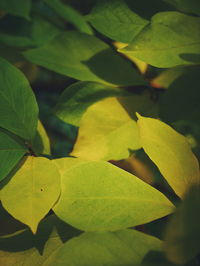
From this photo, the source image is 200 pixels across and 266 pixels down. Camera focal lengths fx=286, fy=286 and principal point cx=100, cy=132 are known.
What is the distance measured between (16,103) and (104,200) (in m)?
0.19

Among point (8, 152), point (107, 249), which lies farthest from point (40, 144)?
point (107, 249)

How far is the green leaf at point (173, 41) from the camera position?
38 cm

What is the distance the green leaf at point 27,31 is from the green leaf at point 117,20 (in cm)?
21

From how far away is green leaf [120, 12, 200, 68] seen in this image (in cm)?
38

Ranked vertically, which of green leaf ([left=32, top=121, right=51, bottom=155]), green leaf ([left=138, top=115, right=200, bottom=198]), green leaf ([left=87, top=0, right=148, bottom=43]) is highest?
green leaf ([left=87, top=0, right=148, bottom=43])

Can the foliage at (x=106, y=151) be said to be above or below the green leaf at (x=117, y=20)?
below

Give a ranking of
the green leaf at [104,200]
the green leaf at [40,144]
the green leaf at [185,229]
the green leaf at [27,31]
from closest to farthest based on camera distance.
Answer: the green leaf at [185,229] → the green leaf at [104,200] → the green leaf at [40,144] → the green leaf at [27,31]

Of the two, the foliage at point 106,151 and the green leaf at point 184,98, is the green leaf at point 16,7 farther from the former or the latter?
the green leaf at point 184,98

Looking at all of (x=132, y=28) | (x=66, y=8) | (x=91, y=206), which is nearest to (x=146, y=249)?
(x=91, y=206)

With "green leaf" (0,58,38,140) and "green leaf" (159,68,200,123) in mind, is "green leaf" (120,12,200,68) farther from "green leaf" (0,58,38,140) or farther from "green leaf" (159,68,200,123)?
"green leaf" (0,58,38,140)

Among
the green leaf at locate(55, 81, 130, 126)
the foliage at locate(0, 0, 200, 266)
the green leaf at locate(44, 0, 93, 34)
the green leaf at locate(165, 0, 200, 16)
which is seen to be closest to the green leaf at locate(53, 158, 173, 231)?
the foliage at locate(0, 0, 200, 266)

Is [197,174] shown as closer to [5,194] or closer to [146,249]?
[146,249]

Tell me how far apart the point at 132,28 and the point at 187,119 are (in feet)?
0.54

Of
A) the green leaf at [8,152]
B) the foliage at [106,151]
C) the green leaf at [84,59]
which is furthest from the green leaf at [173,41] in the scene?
the green leaf at [8,152]
